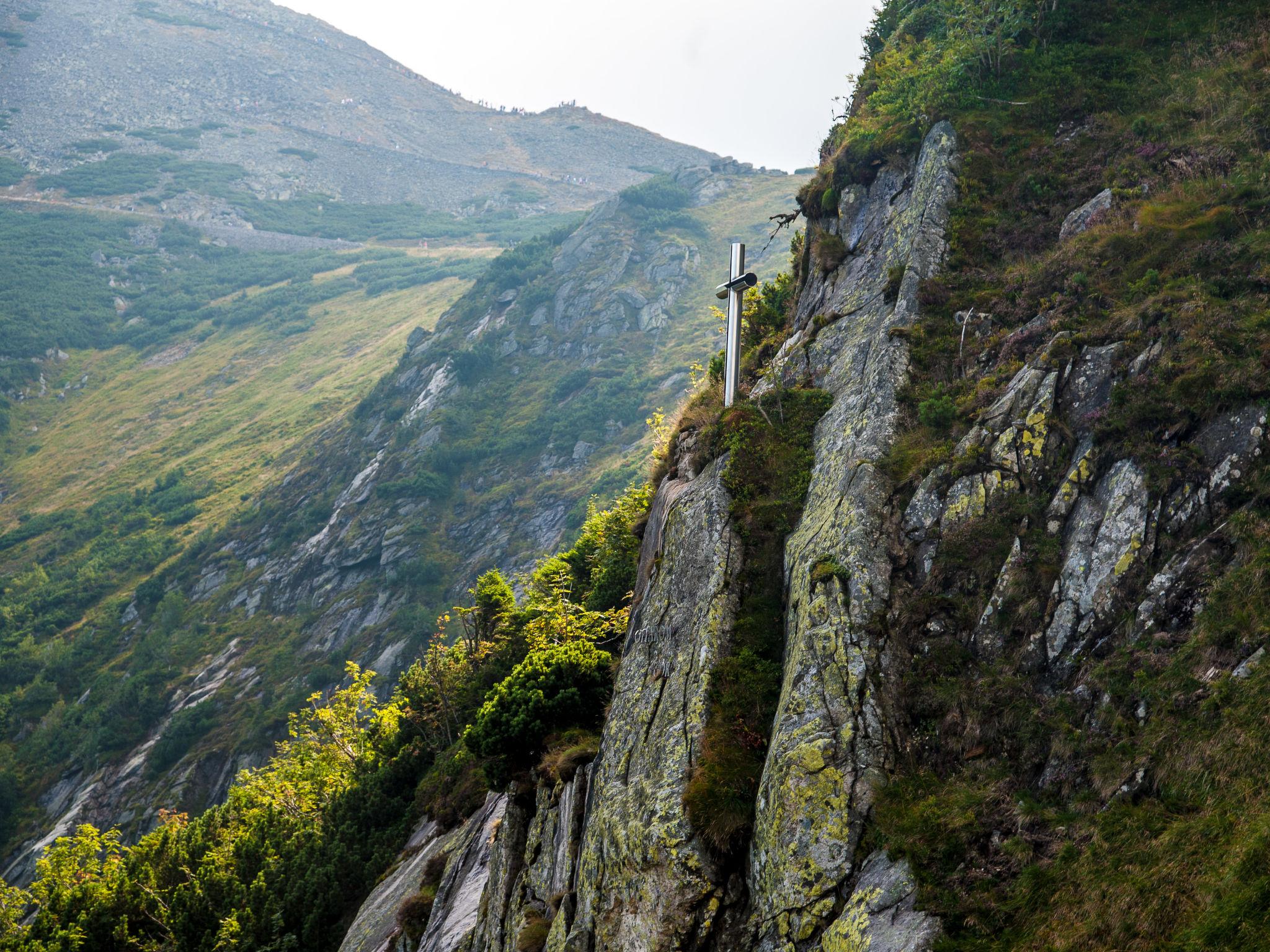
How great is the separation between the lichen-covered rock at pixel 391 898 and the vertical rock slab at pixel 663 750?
10878mm

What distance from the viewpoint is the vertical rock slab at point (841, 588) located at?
9531mm

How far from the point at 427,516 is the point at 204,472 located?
38.5m

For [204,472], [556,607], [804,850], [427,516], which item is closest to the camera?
[804,850]

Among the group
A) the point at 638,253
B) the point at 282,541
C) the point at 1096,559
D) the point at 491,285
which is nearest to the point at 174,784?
the point at 282,541

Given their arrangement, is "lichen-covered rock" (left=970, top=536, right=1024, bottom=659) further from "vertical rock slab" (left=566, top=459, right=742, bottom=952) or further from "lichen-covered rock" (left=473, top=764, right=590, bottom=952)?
"lichen-covered rock" (left=473, top=764, right=590, bottom=952)

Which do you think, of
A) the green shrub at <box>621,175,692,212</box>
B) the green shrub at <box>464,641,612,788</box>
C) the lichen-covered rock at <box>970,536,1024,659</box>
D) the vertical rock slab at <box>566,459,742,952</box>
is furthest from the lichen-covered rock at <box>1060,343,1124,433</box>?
the green shrub at <box>621,175,692,212</box>

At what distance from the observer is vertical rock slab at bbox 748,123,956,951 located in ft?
31.3

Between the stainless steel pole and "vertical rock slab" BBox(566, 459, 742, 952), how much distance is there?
8.68 feet

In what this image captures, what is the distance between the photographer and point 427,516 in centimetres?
8462

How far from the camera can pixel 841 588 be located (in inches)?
476

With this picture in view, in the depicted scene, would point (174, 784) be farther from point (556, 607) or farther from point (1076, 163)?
point (1076, 163)

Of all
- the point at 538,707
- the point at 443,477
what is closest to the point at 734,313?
the point at 538,707

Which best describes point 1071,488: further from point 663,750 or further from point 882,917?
point 663,750

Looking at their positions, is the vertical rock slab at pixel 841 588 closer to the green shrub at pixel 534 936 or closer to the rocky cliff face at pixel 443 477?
the green shrub at pixel 534 936
